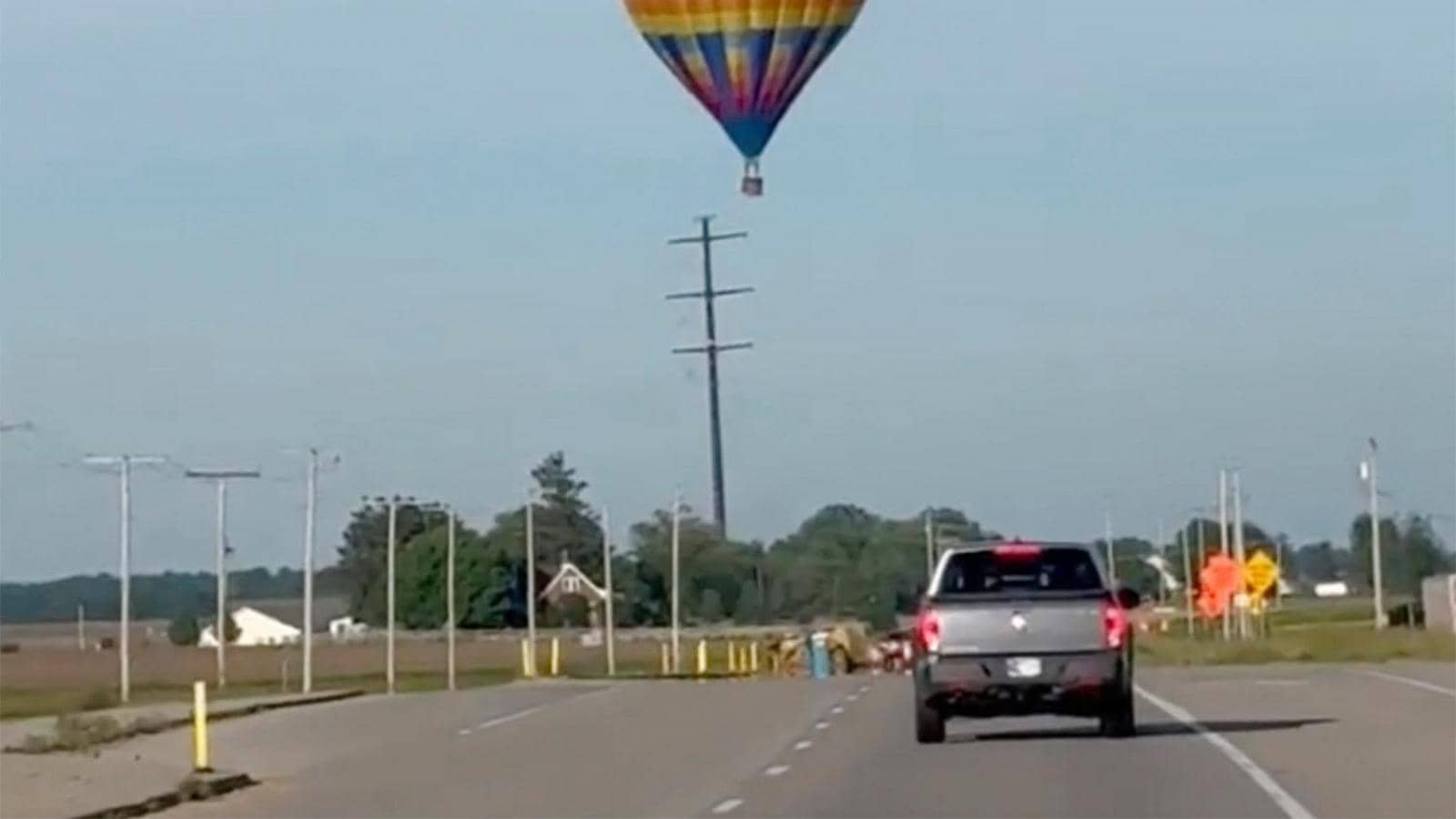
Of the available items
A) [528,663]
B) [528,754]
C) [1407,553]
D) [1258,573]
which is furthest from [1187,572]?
[528,754]

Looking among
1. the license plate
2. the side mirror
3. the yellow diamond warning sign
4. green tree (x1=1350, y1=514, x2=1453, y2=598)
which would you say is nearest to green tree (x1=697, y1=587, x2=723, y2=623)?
green tree (x1=1350, y1=514, x2=1453, y2=598)

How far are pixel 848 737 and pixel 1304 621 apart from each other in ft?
358

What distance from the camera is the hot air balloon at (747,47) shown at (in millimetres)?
47438

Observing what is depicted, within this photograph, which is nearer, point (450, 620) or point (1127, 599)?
point (1127, 599)

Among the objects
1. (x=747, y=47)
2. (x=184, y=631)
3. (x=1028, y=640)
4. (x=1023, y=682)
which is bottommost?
(x=1023, y=682)

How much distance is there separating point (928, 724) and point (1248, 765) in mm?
5507

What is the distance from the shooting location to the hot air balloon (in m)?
47.4

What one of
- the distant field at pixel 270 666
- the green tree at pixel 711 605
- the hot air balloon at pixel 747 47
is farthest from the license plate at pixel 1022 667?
the green tree at pixel 711 605

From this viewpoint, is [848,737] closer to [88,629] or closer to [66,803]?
[66,803]

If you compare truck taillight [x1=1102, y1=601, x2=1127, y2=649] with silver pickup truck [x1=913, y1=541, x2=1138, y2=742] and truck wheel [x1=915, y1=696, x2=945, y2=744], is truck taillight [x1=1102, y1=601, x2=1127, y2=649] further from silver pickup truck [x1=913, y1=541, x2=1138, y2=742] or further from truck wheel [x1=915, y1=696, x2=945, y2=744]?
A: truck wheel [x1=915, y1=696, x2=945, y2=744]

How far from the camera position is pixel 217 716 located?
51.5 m

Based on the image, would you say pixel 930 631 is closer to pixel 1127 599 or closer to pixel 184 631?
pixel 1127 599

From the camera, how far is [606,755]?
34.7 meters

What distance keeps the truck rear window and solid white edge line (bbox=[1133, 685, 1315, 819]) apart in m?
2.05
